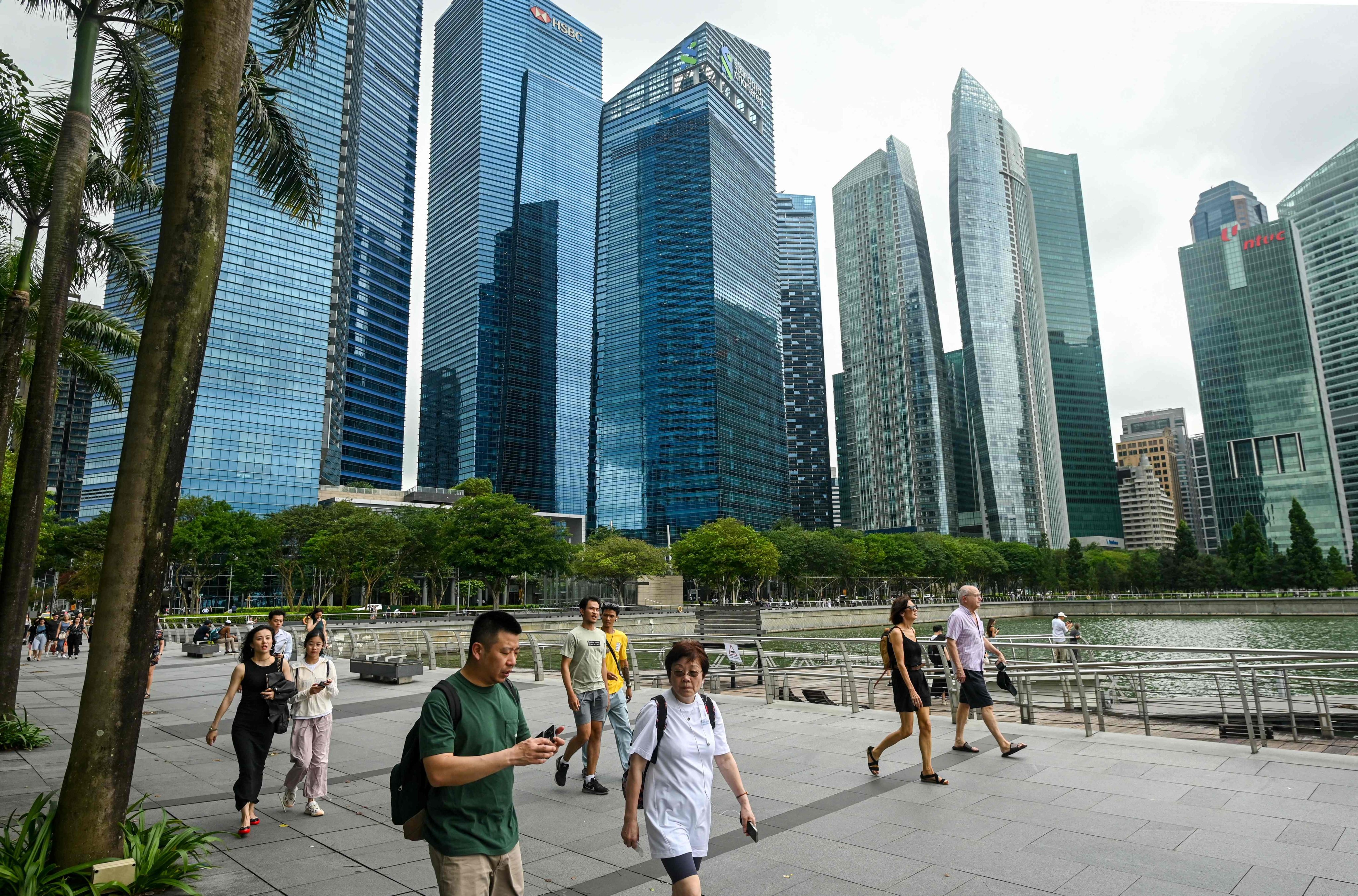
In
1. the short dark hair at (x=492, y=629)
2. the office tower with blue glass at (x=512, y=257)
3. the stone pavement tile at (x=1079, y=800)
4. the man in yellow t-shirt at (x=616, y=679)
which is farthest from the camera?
the office tower with blue glass at (x=512, y=257)

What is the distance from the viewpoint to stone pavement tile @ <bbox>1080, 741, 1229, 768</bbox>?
788 cm

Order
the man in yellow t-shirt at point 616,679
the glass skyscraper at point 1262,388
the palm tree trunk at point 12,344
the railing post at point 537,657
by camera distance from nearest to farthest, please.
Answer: the man in yellow t-shirt at point 616,679
the palm tree trunk at point 12,344
the railing post at point 537,657
the glass skyscraper at point 1262,388

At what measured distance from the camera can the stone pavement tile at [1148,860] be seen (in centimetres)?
482

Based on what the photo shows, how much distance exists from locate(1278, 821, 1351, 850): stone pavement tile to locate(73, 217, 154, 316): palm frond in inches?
632

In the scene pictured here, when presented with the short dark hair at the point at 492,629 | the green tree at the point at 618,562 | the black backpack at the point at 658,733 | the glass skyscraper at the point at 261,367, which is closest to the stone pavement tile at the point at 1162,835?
the black backpack at the point at 658,733

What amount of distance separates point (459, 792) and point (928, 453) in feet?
582

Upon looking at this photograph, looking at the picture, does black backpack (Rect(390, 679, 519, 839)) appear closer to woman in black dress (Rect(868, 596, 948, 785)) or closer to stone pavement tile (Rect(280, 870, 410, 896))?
stone pavement tile (Rect(280, 870, 410, 896))

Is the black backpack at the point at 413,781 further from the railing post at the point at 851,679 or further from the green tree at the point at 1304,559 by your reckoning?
the green tree at the point at 1304,559

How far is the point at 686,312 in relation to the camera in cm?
13875

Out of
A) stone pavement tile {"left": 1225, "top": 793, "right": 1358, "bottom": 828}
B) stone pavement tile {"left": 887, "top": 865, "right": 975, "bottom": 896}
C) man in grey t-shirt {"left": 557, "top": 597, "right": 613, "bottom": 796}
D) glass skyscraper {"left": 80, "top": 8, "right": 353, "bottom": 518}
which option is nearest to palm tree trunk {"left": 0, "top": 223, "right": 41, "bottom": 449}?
man in grey t-shirt {"left": 557, "top": 597, "right": 613, "bottom": 796}

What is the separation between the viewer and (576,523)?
120 metres

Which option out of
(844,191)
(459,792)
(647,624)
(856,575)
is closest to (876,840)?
(459,792)

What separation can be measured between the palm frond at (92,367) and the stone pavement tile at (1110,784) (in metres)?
16.6

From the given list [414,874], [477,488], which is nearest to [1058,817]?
[414,874]
